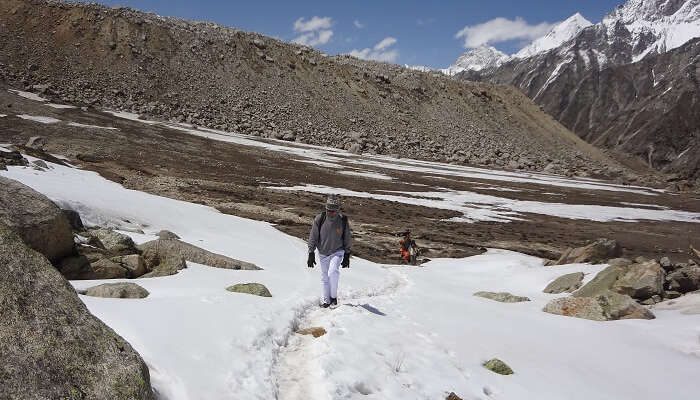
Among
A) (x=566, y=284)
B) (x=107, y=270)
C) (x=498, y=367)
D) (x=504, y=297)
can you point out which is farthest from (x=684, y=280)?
(x=107, y=270)

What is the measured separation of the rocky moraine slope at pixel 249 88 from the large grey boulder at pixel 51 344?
54216mm

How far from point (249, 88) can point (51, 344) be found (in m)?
67.8

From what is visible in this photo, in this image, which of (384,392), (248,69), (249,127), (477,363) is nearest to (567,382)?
(477,363)

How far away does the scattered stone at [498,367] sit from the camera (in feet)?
20.6

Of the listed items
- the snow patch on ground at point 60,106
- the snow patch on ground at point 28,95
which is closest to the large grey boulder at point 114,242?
the snow patch on ground at point 60,106

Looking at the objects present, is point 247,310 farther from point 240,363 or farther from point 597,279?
point 597,279

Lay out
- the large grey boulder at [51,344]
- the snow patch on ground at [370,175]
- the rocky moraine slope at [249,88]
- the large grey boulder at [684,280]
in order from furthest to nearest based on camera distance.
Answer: the rocky moraine slope at [249,88] → the snow patch on ground at [370,175] → the large grey boulder at [684,280] → the large grey boulder at [51,344]

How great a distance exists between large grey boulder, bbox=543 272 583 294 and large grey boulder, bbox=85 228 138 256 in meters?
10.6

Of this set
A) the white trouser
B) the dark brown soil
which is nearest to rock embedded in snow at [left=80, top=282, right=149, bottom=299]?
the white trouser

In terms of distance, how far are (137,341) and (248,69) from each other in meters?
70.7

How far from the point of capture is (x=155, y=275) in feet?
29.8

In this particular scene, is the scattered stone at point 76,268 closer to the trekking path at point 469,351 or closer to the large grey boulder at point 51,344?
the trekking path at point 469,351

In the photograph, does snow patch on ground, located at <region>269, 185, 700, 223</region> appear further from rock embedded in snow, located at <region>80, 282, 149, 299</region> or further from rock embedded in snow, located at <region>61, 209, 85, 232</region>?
rock embedded in snow, located at <region>80, 282, 149, 299</region>

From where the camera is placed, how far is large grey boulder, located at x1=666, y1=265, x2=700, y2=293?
36.5 ft
